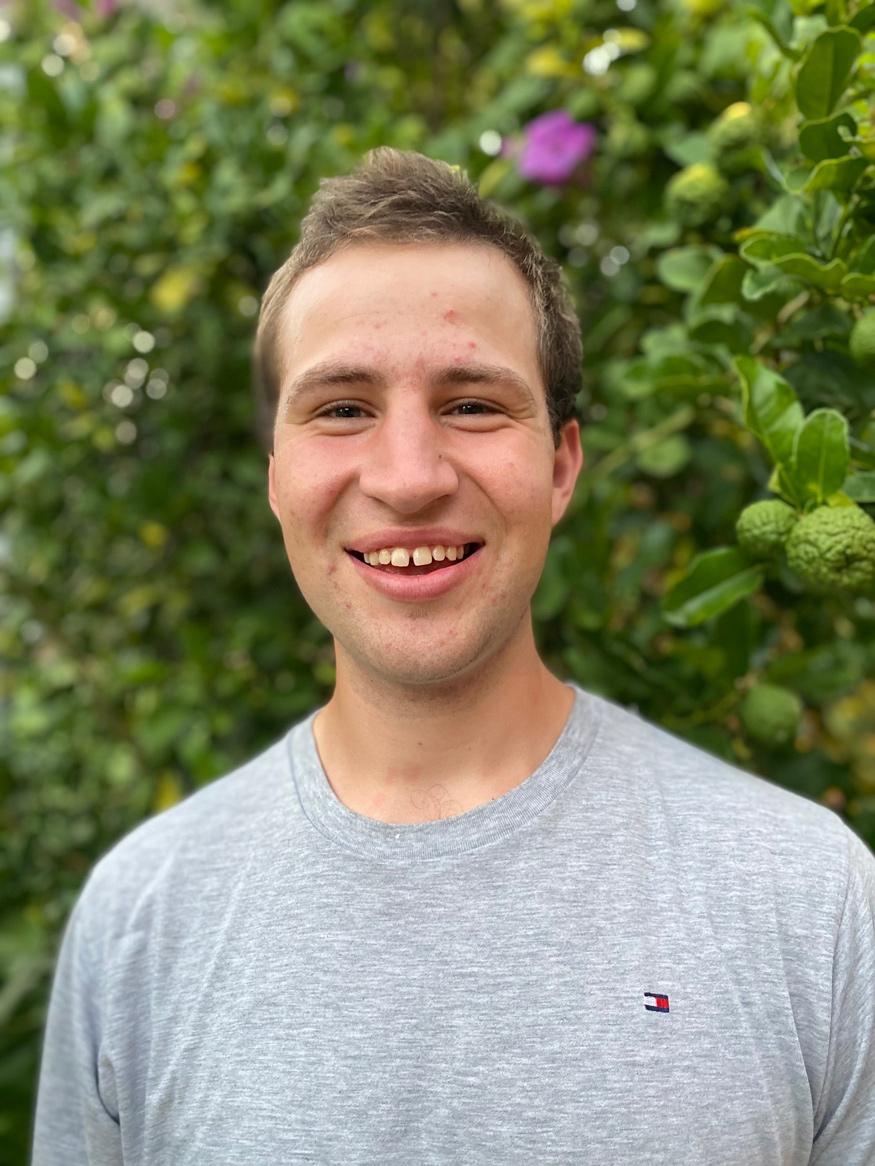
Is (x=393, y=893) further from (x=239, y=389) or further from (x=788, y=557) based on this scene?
(x=239, y=389)

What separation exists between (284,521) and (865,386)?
0.60 metres

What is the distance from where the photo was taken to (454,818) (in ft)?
3.36

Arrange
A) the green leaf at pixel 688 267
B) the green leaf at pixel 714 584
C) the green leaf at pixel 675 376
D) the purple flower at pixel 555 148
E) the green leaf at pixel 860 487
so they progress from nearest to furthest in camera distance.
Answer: the green leaf at pixel 860 487
the green leaf at pixel 714 584
the green leaf at pixel 675 376
the green leaf at pixel 688 267
the purple flower at pixel 555 148

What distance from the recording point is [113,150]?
196 cm

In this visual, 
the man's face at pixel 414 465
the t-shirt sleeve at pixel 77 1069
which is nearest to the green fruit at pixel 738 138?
the man's face at pixel 414 465

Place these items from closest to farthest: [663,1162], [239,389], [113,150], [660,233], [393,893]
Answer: [663,1162]
[393,893]
[660,233]
[113,150]
[239,389]

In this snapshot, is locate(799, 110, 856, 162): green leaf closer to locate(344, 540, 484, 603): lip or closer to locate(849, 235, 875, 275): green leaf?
locate(849, 235, 875, 275): green leaf

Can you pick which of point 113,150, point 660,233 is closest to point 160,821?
point 660,233

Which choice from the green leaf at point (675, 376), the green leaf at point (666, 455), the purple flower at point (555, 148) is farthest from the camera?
the purple flower at point (555, 148)

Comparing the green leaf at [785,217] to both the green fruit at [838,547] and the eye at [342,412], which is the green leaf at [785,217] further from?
the eye at [342,412]

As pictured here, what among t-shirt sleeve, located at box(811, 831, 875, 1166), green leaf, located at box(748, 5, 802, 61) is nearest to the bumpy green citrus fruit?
green leaf, located at box(748, 5, 802, 61)

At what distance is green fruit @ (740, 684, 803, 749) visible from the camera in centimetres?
128

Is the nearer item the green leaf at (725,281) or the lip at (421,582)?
the lip at (421,582)

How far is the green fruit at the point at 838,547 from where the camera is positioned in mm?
961
